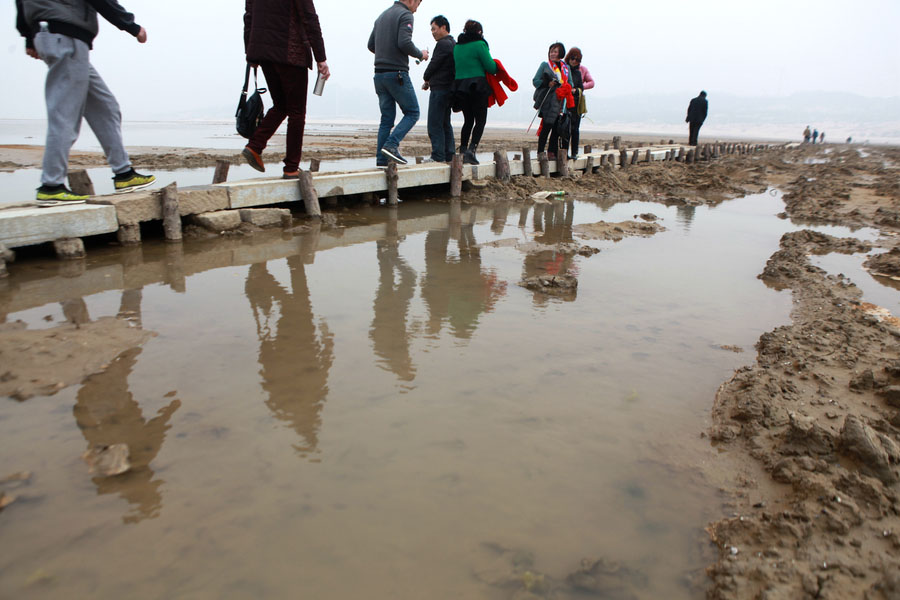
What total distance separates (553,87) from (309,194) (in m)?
4.79

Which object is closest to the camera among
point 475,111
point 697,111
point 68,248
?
point 68,248

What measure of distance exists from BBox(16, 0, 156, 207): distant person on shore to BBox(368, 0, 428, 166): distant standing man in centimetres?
310

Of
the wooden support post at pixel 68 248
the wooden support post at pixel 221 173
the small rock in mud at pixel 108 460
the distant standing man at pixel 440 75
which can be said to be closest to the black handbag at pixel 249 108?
the wooden support post at pixel 221 173

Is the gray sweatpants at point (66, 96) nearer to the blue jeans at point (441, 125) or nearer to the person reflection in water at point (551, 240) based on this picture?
the person reflection in water at point (551, 240)

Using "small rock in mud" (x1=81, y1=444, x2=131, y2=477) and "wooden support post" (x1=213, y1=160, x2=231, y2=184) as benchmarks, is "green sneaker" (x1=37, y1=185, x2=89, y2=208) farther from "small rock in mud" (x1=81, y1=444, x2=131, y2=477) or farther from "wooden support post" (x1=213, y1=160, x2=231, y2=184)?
"small rock in mud" (x1=81, y1=444, x2=131, y2=477)

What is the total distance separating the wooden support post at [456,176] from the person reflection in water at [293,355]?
15.1 feet

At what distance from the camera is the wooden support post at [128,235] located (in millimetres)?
4887

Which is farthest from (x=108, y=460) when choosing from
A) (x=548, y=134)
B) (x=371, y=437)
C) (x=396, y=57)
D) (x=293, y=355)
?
(x=548, y=134)

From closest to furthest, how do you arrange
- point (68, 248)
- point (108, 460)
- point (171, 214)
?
point (108, 460)
point (68, 248)
point (171, 214)

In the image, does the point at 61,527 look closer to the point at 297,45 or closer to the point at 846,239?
the point at 297,45

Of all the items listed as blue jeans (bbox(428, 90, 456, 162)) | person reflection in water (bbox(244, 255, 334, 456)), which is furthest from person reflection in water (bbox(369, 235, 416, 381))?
blue jeans (bbox(428, 90, 456, 162))

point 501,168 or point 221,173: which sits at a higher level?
point 501,168

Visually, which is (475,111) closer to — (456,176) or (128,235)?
(456,176)

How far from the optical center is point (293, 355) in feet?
9.14
